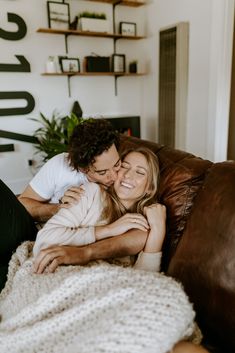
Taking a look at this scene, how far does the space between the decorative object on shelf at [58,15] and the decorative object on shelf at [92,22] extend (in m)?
0.16

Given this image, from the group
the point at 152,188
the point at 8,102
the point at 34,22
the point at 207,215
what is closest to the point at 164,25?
the point at 34,22

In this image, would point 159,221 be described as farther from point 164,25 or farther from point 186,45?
point 164,25

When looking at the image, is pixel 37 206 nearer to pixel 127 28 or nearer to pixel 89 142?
pixel 89 142

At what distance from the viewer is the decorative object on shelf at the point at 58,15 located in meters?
3.61

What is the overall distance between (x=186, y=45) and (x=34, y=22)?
173 cm

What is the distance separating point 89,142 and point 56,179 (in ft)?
1.32

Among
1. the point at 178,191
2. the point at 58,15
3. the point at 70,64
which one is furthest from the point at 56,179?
the point at 58,15

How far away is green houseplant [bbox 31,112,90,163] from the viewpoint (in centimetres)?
331

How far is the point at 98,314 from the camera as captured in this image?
847mm

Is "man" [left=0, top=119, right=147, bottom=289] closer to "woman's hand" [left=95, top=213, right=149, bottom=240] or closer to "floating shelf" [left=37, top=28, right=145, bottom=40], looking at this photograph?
"woman's hand" [left=95, top=213, right=149, bottom=240]

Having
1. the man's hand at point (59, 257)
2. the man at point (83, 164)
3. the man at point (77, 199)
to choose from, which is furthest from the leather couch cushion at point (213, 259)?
the man at point (83, 164)

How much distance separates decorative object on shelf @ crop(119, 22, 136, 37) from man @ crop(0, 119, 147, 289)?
9.65 feet

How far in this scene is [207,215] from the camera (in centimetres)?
110

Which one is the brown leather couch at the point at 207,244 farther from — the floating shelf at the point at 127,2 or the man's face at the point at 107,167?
the floating shelf at the point at 127,2
